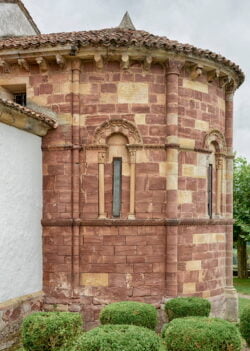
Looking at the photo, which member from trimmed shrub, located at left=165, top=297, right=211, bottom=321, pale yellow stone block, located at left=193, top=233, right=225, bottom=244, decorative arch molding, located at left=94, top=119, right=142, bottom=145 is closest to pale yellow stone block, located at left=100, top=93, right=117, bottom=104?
decorative arch molding, located at left=94, top=119, right=142, bottom=145

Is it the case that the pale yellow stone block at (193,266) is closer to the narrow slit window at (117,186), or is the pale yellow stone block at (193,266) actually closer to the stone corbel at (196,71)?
the narrow slit window at (117,186)

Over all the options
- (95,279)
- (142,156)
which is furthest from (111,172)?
(95,279)

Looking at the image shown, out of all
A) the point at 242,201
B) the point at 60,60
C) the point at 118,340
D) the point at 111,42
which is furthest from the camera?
the point at 242,201

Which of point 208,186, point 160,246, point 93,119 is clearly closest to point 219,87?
point 208,186

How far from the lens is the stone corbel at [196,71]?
1042 centimetres

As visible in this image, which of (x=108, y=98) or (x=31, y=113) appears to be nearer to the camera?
(x=31, y=113)

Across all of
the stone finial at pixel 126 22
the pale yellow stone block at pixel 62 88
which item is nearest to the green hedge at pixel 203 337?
the pale yellow stone block at pixel 62 88

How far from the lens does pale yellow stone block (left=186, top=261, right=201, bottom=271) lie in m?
10.5

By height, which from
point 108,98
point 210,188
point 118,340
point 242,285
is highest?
point 108,98

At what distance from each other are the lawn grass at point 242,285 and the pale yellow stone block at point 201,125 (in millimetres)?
9918

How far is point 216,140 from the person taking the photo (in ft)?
37.4

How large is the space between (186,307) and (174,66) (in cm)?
514

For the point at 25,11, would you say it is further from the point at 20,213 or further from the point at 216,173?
the point at 20,213

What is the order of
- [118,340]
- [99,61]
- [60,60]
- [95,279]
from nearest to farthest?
[118,340]
[60,60]
[99,61]
[95,279]
